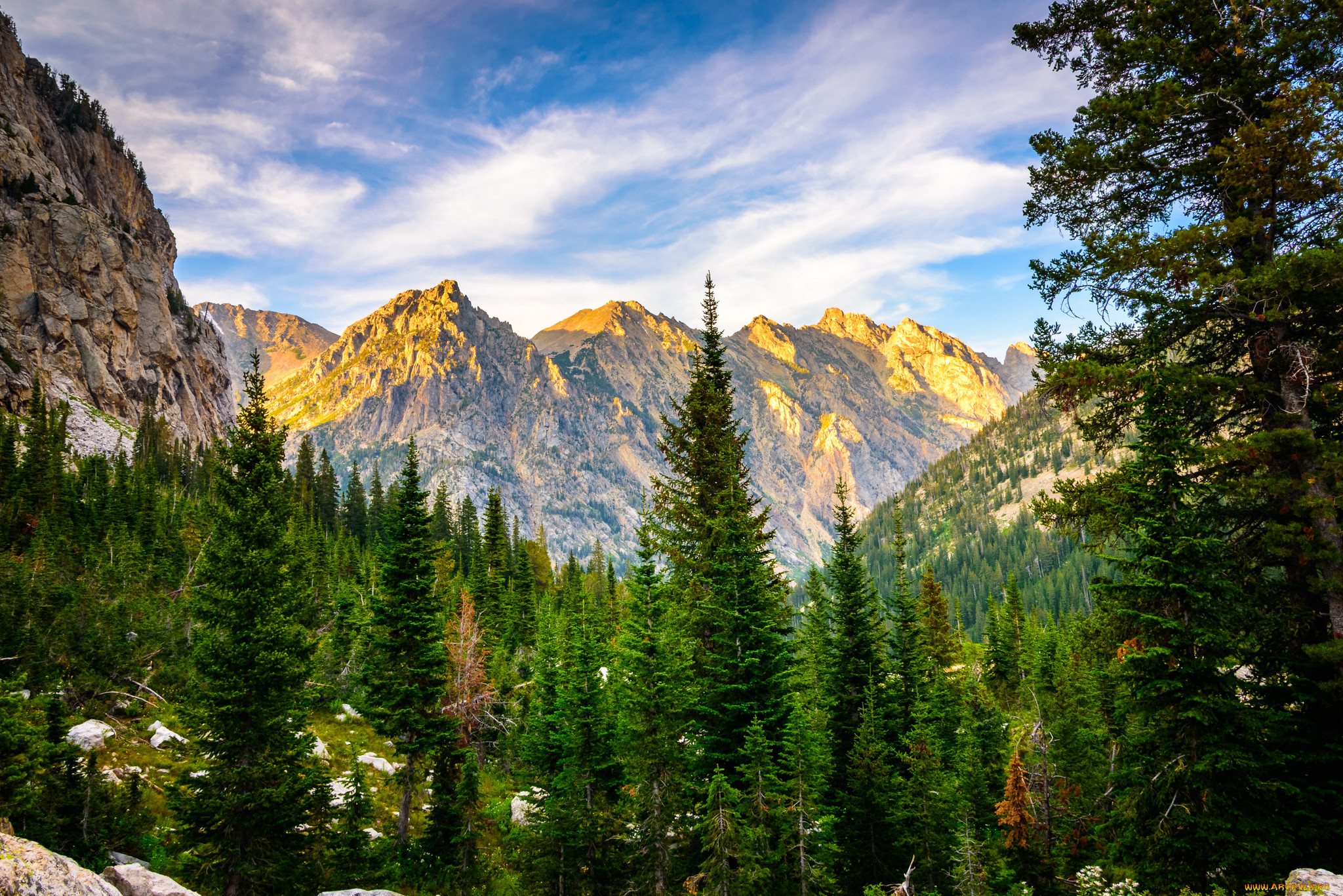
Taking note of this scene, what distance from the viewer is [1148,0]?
12289 millimetres

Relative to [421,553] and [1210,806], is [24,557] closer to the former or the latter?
[421,553]

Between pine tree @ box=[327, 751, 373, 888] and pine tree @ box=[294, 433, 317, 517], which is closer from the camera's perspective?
pine tree @ box=[327, 751, 373, 888]

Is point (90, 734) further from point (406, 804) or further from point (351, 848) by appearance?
point (351, 848)

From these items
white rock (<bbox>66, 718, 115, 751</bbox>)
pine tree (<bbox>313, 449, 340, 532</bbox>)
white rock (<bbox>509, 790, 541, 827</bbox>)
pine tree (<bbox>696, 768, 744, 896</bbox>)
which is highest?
pine tree (<bbox>313, 449, 340, 532</bbox>)

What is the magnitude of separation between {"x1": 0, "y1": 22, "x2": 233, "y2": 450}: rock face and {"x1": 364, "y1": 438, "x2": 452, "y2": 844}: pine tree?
129417 millimetres

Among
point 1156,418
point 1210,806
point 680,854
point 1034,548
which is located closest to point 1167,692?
point 1210,806

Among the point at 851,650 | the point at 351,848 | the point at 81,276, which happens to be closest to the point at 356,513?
the point at 351,848

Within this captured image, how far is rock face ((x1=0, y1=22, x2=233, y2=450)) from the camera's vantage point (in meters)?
126

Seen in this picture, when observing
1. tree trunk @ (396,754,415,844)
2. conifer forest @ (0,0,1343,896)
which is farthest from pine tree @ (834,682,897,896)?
tree trunk @ (396,754,415,844)

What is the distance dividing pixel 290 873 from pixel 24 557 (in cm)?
3505

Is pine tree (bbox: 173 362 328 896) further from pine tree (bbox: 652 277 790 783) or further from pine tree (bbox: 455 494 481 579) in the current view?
pine tree (bbox: 455 494 481 579)

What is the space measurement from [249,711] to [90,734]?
10257mm

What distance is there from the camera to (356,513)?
108m

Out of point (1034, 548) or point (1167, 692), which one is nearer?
point (1167, 692)
